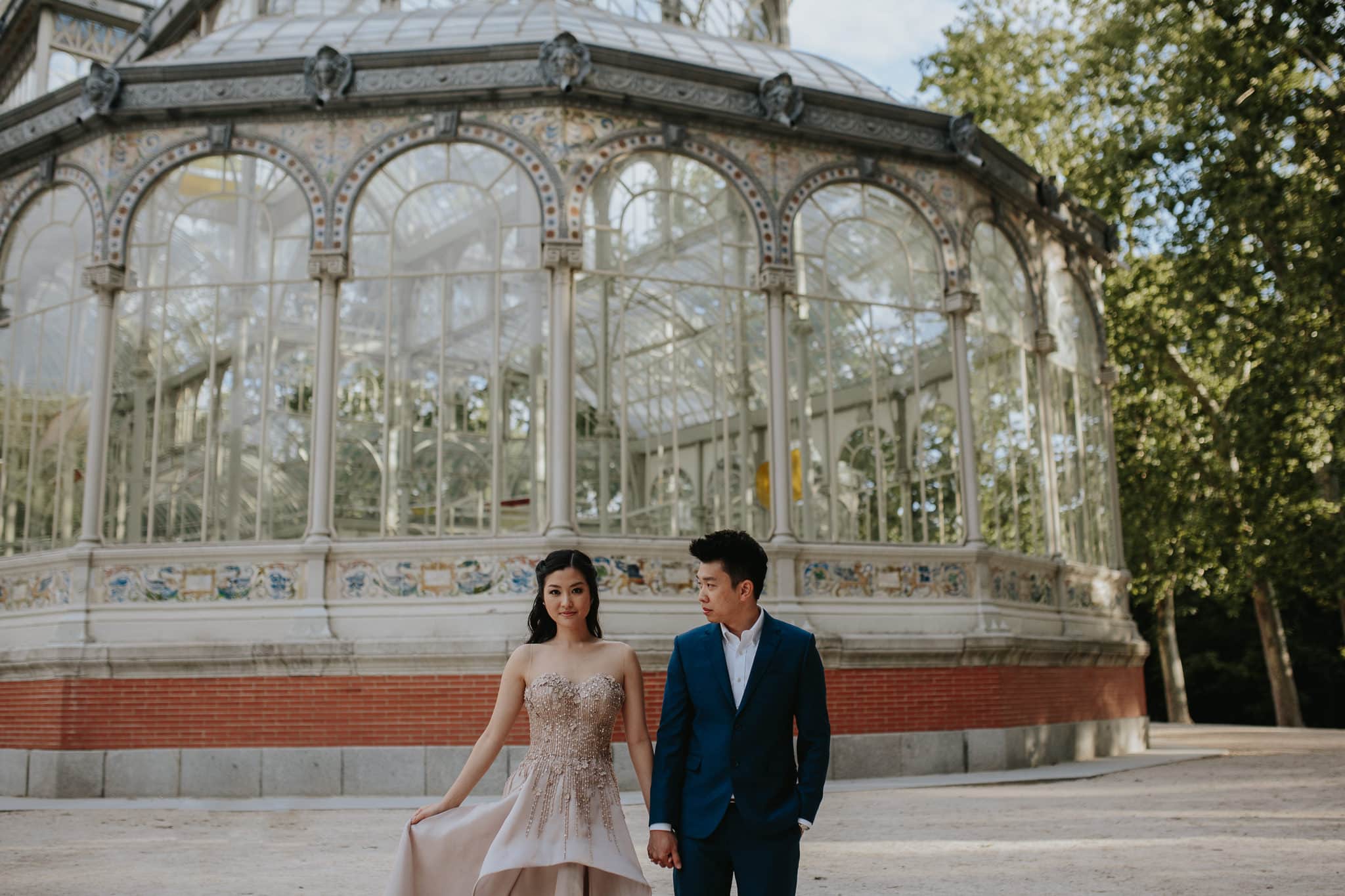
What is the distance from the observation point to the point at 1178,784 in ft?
39.0

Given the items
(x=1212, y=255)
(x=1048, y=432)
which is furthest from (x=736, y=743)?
(x=1212, y=255)

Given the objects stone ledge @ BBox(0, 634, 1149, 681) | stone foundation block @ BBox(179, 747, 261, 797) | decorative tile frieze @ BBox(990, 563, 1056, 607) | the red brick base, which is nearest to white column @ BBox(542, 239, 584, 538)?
stone ledge @ BBox(0, 634, 1149, 681)

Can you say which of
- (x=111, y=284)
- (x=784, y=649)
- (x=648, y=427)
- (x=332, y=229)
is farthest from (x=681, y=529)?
(x=784, y=649)

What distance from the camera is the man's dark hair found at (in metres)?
3.85

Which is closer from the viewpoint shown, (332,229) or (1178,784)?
(1178,784)

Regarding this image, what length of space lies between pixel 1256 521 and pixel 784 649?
65.1 ft

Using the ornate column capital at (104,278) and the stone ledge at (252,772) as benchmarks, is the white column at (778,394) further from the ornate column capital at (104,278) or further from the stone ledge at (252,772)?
the ornate column capital at (104,278)

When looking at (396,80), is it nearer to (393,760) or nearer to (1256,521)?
(393,760)

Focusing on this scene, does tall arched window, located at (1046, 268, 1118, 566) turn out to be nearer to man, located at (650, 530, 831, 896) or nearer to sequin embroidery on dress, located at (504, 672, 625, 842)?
sequin embroidery on dress, located at (504, 672, 625, 842)

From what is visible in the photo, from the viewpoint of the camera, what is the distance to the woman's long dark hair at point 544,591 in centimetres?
430

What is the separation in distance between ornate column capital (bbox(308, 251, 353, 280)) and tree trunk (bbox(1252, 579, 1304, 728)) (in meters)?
19.5

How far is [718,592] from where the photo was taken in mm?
3838

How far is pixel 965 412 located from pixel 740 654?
1072 cm

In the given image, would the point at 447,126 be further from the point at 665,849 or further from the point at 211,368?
the point at 665,849
